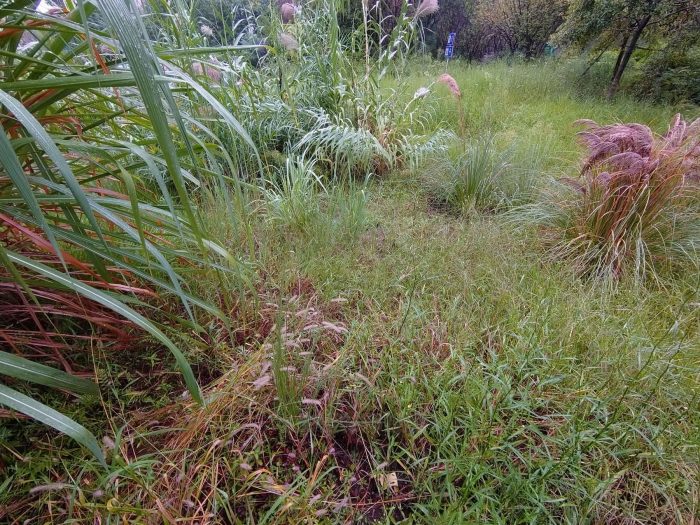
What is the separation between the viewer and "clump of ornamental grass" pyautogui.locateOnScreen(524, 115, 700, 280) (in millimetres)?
1618

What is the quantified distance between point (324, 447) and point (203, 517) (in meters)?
0.30

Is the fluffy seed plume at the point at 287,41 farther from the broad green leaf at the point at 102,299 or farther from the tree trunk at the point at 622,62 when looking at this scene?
the tree trunk at the point at 622,62

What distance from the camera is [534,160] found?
2553mm

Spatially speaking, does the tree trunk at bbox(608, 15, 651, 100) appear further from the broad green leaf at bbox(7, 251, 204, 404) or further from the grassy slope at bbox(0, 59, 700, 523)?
the broad green leaf at bbox(7, 251, 204, 404)

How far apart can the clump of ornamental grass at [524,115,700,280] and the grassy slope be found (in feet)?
0.76

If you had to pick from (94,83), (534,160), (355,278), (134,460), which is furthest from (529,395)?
(534,160)

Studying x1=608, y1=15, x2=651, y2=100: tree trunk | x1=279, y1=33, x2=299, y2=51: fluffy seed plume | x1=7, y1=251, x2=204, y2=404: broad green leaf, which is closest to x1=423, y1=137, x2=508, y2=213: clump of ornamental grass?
x1=279, y1=33, x2=299, y2=51: fluffy seed plume

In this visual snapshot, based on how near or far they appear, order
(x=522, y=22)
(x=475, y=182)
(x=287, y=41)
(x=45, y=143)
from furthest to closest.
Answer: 1. (x=522, y=22)
2. (x=287, y=41)
3. (x=475, y=182)
4. (x=45, y=143)

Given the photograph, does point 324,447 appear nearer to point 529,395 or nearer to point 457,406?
point 457,406

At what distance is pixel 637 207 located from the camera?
168 cm

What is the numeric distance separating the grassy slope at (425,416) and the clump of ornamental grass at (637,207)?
23 centimetres

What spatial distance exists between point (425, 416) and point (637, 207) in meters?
1.60

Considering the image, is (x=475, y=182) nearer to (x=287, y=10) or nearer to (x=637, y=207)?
(x=637, y=207)

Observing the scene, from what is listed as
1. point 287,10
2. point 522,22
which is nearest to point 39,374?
point 287,10
